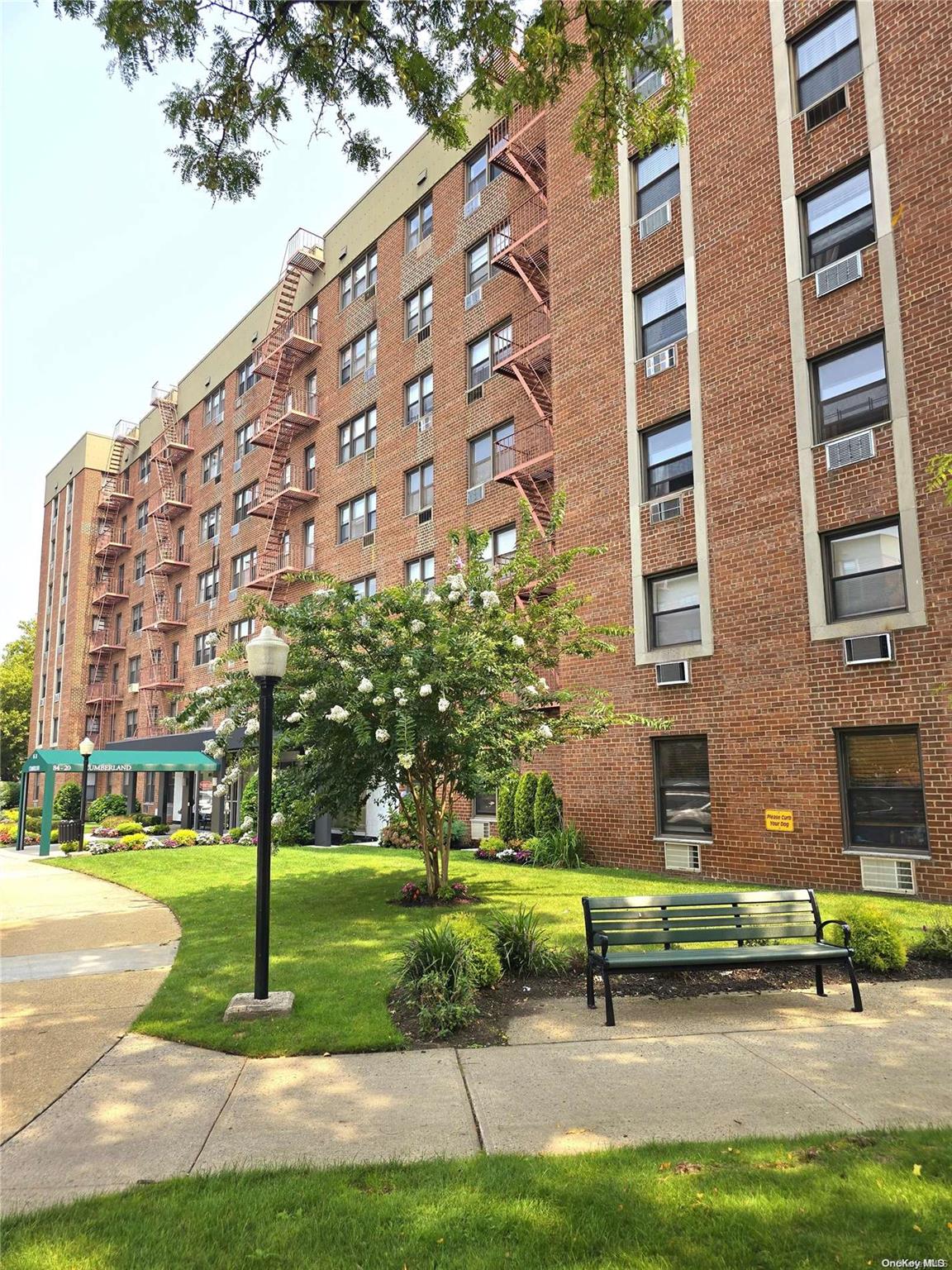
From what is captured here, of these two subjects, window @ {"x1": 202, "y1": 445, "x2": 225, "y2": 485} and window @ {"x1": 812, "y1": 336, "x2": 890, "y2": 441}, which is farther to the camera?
window @ {"x1": 202, "y1": 445, "x2": 225, "y2": 485}

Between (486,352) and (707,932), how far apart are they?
19.3 metres

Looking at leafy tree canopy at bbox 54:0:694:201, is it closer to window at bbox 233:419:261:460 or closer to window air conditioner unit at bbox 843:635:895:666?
window air conditioner unit at bbox 843:635:895:666

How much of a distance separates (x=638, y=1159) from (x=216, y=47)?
8400mm

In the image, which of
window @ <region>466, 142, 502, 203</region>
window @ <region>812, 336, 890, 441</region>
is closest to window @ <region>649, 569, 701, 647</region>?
window @ <region>812, 336, 890, 441</region>

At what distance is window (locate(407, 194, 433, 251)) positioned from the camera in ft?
87.3

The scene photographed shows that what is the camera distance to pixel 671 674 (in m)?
15.2

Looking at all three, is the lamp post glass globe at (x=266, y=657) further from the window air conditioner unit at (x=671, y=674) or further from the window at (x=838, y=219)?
the window at (x=838, y=219)

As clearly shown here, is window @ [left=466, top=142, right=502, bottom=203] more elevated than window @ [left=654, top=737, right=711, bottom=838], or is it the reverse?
window @ [left=466, top=142, right=502, bottom=203]

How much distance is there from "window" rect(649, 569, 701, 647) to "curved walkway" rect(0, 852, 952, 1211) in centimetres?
874

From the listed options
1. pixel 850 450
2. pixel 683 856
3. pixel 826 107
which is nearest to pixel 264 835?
pixel 683 856

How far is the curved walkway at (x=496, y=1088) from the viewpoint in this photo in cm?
440

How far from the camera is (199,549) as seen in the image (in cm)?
3950

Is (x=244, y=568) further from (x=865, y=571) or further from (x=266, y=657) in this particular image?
(x=266, y=657)

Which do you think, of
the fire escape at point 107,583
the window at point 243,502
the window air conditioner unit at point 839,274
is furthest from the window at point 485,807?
the fire escape at point 107,583
